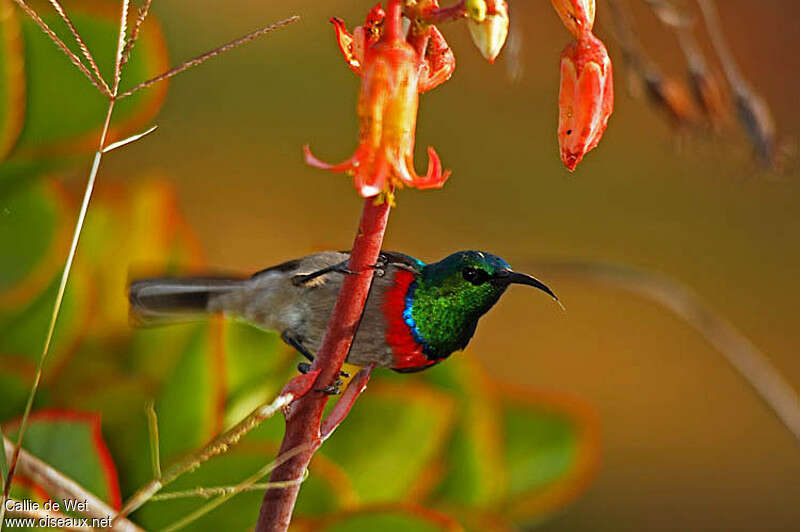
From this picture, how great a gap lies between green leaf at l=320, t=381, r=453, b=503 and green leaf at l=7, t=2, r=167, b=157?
0.18 m

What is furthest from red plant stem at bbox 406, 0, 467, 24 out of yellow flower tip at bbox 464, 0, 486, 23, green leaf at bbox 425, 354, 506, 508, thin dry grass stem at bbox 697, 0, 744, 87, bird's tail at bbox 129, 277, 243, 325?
green leaf at bbox 425, 354, 506, 508

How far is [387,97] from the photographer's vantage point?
9.5 inches

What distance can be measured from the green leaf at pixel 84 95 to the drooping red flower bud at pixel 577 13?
25cm

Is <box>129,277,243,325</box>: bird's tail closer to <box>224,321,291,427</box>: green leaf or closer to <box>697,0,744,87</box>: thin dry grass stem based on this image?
<box>224,321,291,427</box>: green leaf

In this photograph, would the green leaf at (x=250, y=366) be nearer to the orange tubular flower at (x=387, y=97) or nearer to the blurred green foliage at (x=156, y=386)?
the blurred green foliage at (x=156, y=386)

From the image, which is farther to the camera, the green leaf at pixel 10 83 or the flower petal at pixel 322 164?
the green leaf at pixel 10 83

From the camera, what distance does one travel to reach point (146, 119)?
0.48 metres

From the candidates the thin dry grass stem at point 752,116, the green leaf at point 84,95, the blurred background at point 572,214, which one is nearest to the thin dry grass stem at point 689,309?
the thin dry grass stem at point 752,116

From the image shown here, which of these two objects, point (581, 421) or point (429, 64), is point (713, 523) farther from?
point (429, 64)

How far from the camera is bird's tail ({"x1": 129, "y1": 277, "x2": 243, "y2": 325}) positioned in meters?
0.34

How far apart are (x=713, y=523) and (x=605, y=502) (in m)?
0.14

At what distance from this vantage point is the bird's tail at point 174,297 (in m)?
0.34

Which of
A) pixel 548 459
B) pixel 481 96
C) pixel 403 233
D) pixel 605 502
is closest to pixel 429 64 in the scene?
pixel 548 459

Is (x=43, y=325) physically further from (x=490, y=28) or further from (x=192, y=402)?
(x=490, y=28)
